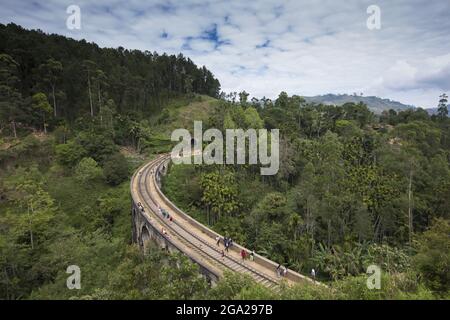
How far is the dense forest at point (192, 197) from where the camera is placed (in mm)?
16656

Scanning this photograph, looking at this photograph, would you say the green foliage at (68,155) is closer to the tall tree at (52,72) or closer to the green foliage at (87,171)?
the green foliage at (87,171)

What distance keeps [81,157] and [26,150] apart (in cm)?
790

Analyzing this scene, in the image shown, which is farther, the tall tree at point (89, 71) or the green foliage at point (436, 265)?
the tall tree at point (89, 71)

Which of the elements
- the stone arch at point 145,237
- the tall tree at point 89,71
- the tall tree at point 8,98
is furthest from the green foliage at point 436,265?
the tall tree at point 89,71

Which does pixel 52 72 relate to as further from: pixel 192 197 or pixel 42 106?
pixel 192 197

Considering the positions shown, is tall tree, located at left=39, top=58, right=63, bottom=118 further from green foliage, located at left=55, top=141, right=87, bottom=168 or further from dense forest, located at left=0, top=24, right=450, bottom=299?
green foliage, located at left=55, top=141, right=87, bottom=168

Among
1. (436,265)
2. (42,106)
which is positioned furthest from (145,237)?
(42,106)

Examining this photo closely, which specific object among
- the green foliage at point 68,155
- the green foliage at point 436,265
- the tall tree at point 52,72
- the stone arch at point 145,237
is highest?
the tall tree at point 52,72

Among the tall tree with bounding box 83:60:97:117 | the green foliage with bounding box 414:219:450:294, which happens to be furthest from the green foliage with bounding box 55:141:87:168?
the green foliage with bounding box 414:219:450:294

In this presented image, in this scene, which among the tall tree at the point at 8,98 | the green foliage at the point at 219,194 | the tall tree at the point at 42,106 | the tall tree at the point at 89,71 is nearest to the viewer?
Result: the green foliage at the point at 219,194

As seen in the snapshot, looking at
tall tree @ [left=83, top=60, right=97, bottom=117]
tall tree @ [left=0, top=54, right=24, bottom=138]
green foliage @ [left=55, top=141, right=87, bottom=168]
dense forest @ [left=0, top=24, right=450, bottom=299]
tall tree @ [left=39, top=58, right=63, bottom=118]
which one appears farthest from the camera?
tall tree @ [left=83, top=60, right=97, bottom=117]

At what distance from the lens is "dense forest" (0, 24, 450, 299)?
16.7 m

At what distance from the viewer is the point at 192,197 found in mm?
42719
